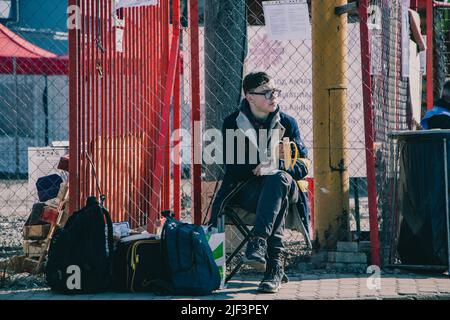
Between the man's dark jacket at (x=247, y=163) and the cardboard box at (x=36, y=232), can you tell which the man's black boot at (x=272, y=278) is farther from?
the cardboard box at (x=36, y=232)

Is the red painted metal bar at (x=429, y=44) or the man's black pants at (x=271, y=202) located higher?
the red painted metal bar at (x=429, y=44)

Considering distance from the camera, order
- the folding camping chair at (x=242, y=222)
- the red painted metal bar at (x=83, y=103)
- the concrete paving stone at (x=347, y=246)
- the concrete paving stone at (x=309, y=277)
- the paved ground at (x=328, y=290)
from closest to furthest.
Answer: the paved ground at (x=328, y=290)
the folding camping chair at (x=242, y=222)
the red painted metal bar at (x=83, y=103)
the concrete paving stone at (x=309, y=277)
the concrete paving stone at (x=347, y=246)

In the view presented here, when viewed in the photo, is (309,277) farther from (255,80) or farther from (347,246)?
(255,80)

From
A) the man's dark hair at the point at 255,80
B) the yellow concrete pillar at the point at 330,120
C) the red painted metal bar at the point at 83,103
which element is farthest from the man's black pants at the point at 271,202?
the red painted metal bar at the point at 83,103

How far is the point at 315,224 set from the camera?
22.6 feet

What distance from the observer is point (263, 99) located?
19.9 ft

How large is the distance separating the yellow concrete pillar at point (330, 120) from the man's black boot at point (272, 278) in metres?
1.03

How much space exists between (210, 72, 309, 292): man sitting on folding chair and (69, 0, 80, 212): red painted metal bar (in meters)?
1.00

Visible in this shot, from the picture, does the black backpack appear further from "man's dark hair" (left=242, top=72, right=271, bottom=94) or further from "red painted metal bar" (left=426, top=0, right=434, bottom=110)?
"red painted metal bar" (left=426, top=0, right=434, bottom=110)

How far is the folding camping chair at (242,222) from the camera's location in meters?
5.93

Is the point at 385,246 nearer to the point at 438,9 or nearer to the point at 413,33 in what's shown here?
the point at 413,33

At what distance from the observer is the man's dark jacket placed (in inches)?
234

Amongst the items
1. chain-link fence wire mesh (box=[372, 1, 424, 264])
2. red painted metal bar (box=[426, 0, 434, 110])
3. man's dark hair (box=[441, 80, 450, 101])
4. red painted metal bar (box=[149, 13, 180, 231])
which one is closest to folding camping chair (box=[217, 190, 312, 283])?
chain-link fence wire mesh (box=[372, 1, 424, 264])
